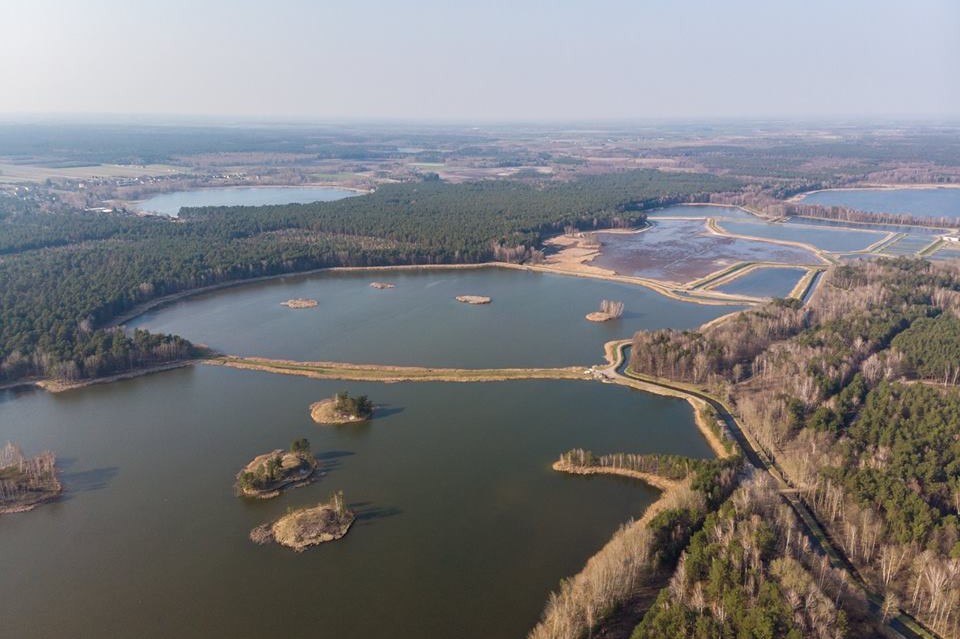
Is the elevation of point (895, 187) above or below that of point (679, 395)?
above

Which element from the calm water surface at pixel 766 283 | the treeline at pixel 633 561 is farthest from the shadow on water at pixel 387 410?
the calm water surface at pixel 766 283

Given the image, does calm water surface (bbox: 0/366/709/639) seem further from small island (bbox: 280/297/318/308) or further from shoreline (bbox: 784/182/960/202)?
shoreline (bbox: 784/182/960/202)

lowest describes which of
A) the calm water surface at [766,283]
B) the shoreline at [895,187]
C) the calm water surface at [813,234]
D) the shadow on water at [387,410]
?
the shadow on water at [387,410]

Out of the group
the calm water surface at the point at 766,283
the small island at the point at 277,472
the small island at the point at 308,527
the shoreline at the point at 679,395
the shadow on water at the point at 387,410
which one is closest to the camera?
the small island at the point at 308,527

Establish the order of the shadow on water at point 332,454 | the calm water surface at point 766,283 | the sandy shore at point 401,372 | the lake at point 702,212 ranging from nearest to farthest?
the shadow on water at point 332,454 < the sandy shore at point 401,372 < the calm water surface at point 766,283 < the lake at point 702,212

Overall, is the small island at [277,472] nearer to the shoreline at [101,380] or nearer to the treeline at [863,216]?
the shoreline at [101,380]

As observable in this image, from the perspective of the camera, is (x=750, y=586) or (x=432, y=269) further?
(x=432, y=269)

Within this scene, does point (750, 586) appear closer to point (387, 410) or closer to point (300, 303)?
point (387, 410)

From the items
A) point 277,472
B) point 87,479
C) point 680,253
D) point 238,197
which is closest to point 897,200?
point 680,253
